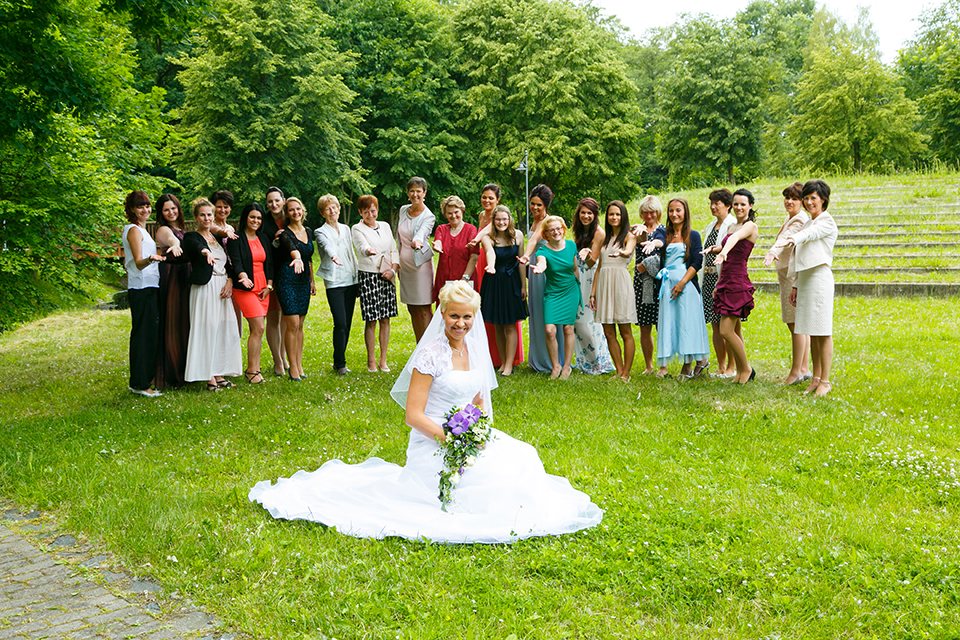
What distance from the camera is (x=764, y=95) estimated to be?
153 ft

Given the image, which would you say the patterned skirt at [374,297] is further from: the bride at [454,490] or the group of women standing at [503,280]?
the bride at [454,490]

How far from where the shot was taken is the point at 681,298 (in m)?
9.66

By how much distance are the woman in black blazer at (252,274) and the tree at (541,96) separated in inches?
1122

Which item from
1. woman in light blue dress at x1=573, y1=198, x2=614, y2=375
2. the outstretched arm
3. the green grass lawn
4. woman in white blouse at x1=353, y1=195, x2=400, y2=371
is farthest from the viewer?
woman in white blouse at x1=353, y1=195, x2=400, y2=371

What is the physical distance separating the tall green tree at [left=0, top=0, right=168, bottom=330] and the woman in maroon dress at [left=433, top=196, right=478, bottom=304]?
4.50 m

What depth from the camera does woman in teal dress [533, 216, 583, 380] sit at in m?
10.1

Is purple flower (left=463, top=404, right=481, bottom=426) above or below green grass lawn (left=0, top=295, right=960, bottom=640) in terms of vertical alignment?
above

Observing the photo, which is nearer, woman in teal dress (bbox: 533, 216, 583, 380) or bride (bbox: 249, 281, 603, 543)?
bride (bbox: 249, 281, 603, 543)

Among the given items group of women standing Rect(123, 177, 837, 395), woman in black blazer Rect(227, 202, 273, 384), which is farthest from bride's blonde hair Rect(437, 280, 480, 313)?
woman in black blazer Rect(227, 202, 273, 384)

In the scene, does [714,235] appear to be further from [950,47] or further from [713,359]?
[950,47]

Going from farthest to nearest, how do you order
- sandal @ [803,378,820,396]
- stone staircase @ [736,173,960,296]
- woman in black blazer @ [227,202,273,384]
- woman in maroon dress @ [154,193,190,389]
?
stone staircase @ [736,173,960,296] → woman in black blazer @ [227,202,273,384] → woman in maroon dress @ [154,193,190,389] → sandal @ [803,378,820,396]

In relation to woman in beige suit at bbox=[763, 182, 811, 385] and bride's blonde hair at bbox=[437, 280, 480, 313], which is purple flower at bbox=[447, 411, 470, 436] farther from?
woman in beige suit at bbox=[763, 182, 811, 385]

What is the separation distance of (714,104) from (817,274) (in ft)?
129

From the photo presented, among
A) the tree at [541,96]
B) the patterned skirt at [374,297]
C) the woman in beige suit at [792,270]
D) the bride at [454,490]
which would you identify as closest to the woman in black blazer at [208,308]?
the patterned skirt at [374,297]
